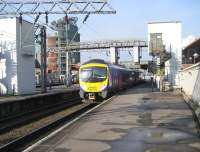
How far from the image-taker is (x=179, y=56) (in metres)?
54.5

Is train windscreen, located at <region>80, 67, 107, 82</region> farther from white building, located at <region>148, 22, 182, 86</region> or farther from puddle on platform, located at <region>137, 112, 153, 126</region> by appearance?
white building, located at <region>148, 22, 182, 86</region>

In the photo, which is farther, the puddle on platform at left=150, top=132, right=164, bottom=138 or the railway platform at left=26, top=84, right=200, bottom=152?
the puddle on platform at left=150, top=132, right=164, bottom=138

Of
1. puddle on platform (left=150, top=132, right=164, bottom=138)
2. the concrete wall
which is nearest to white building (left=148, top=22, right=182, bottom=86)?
the concrete wall

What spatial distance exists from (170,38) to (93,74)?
23757 mm

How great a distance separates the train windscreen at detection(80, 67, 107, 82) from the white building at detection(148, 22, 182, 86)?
21607 millimetres

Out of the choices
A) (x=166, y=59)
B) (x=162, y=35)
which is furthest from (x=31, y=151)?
(x=162, y=35)

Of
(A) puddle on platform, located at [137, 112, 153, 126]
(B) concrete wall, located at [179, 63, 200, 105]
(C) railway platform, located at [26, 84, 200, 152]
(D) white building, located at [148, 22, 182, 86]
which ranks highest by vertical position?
(D) white building, located at [148, 22, 182, 86]

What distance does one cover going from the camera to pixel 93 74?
33500 mm

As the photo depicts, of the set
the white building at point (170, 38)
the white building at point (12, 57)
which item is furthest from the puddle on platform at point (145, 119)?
the white building at point (170, 38)

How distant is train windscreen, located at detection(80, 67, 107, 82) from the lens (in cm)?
3325

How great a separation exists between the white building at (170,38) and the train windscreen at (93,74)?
21607mm

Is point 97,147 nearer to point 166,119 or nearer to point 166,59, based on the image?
point 166,119

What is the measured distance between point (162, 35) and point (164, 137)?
141ft

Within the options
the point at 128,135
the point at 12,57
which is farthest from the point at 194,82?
the point at 12,57
